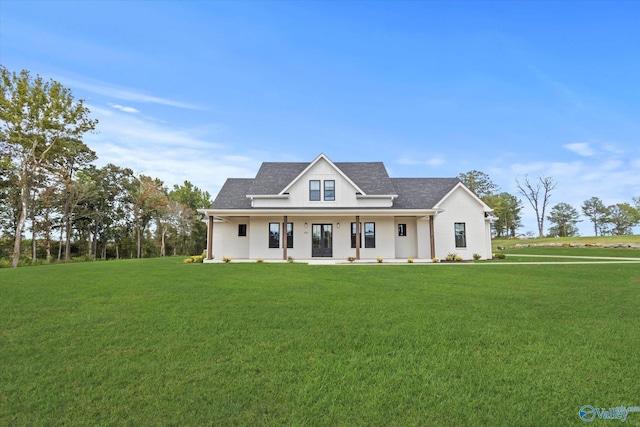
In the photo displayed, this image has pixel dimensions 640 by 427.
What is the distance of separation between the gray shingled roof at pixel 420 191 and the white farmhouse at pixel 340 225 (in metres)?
0.15

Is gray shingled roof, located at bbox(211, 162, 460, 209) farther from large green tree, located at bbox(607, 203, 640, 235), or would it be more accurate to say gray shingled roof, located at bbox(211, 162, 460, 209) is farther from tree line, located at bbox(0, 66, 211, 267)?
large green tree, located at bbox(607, 203, 640, 235)

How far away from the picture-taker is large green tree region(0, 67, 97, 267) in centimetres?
2395

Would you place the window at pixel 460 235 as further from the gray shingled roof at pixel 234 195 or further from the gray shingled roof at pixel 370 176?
the gray shingled roof at pixel 234 195

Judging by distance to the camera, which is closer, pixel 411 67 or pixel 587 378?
pixel 587 378

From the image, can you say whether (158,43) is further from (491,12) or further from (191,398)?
(191,398)

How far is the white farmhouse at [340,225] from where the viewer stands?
66.4 ft

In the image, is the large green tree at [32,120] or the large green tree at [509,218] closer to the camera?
the large green tree at [32,120]

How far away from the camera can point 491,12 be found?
15180 mm

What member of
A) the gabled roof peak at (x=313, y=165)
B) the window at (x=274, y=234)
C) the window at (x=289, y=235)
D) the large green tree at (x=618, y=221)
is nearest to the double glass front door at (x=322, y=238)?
Result: the window at (x=289, y=235)

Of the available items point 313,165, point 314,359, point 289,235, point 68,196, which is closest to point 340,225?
point 289,235

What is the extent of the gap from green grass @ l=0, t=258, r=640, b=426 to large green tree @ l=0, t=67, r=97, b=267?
2478 cm

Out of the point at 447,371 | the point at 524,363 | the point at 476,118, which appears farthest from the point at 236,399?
the point at 476,118

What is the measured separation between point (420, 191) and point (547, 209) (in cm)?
4219

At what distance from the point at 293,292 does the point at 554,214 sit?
70.7 m
